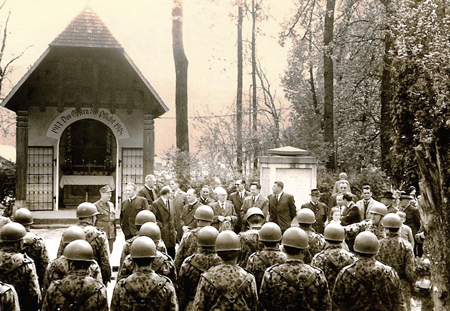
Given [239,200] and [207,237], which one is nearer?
[207,237]

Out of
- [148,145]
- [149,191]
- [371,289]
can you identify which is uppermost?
[148,145]

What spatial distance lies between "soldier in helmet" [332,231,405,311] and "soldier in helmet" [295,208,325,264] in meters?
1.50

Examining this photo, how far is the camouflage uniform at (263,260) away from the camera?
5938 millimetres

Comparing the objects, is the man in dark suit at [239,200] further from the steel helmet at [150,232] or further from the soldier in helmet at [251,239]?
the steel helmet at [150,232]

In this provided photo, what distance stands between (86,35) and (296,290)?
50.6ft

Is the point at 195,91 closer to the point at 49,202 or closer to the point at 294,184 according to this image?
the point at 49,202

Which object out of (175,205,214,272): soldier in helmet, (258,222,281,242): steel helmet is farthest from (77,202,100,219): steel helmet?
(258,222,281,242): steel helmet

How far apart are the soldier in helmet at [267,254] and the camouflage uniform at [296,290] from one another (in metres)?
0.82

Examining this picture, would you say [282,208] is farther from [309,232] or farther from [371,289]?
[371,289]

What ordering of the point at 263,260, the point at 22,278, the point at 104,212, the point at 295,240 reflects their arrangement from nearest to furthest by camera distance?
1. the point at 295,240
2. the point at 22,278
3. the point at 263,260
4. the point at 104,212

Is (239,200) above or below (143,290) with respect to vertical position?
above

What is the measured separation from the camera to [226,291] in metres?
4.74

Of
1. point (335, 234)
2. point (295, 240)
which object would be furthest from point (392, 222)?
point (295, 240)

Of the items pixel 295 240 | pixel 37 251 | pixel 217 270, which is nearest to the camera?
pixel 217 270
